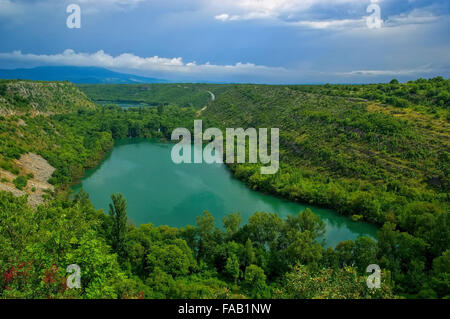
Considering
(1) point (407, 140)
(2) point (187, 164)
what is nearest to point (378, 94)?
(1) point (407, 140)

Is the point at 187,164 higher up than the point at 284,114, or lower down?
lower down

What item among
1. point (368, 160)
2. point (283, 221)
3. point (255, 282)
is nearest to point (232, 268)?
point (255, 282)

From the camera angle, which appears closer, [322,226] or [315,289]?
[315,289]

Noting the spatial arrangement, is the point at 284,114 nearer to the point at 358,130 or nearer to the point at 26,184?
the point at 358,130

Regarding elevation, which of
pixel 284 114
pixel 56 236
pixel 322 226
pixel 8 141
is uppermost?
pixel 284 114

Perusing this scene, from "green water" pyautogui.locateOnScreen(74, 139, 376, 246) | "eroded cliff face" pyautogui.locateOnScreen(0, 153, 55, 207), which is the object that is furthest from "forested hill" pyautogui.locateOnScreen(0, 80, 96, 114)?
"green water" pyautogui.locateOnScreen(74, 139, 376, 246)

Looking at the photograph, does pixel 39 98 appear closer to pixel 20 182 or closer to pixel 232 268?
pixel 20 182
